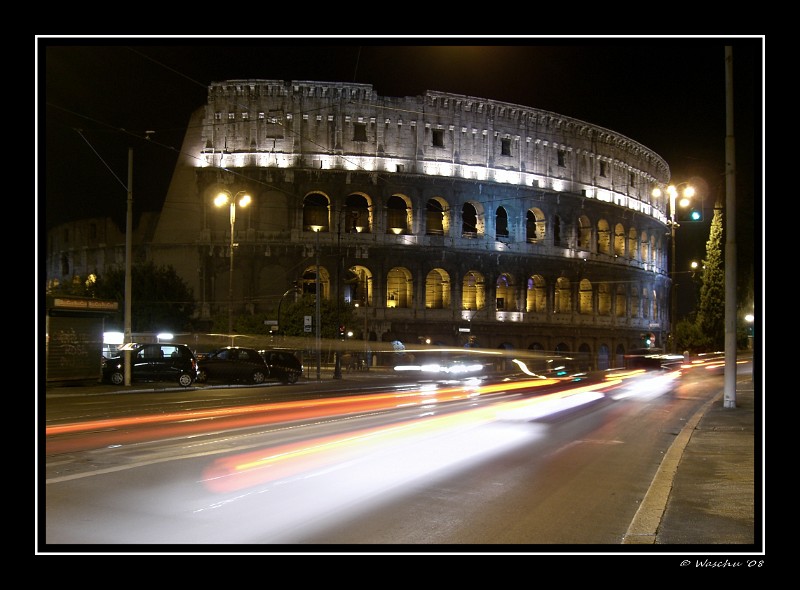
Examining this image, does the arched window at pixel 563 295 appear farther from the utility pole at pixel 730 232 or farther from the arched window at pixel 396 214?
the utility pole at pixel 730 232

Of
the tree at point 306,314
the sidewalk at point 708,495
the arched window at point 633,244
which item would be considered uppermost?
the arched window at point 633,244

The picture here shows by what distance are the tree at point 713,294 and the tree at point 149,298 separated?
32.8 metres

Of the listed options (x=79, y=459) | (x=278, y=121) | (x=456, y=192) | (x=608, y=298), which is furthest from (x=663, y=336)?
(x=79, y=459)

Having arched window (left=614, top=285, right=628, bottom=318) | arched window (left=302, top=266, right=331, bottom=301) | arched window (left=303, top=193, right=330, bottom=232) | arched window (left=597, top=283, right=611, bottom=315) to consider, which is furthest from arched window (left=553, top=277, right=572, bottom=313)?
arched window (left=303, top=193, right=330, bottom=232)

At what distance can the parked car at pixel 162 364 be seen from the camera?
28.2 meters

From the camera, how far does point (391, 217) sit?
5931cm

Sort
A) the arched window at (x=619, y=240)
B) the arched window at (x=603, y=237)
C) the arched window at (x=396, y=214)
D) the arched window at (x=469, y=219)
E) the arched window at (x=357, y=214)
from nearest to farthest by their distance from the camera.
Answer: the arched window at (x=357, y=214)
the arched window at (x=396, y=214)
the arched window at (x=469, y=219)
the arched window at (x=603, y=237)
the arched window at (x=619, y=240)

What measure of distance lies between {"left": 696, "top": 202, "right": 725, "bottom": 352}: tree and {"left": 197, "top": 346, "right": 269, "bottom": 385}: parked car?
24183 millimetres

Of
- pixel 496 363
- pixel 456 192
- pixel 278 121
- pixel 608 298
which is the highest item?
pixel 278 121

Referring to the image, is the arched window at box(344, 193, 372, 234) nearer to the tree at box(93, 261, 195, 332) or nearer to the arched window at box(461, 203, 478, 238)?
the arched window at box(461, 203, 478, 238)

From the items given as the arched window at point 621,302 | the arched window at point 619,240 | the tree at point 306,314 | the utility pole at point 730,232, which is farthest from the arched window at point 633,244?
the utility pole at point 730,232

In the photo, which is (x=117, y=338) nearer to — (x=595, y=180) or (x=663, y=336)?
(x=595, y=180)

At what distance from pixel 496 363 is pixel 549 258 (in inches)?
715

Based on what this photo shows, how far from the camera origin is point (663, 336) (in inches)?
3024
